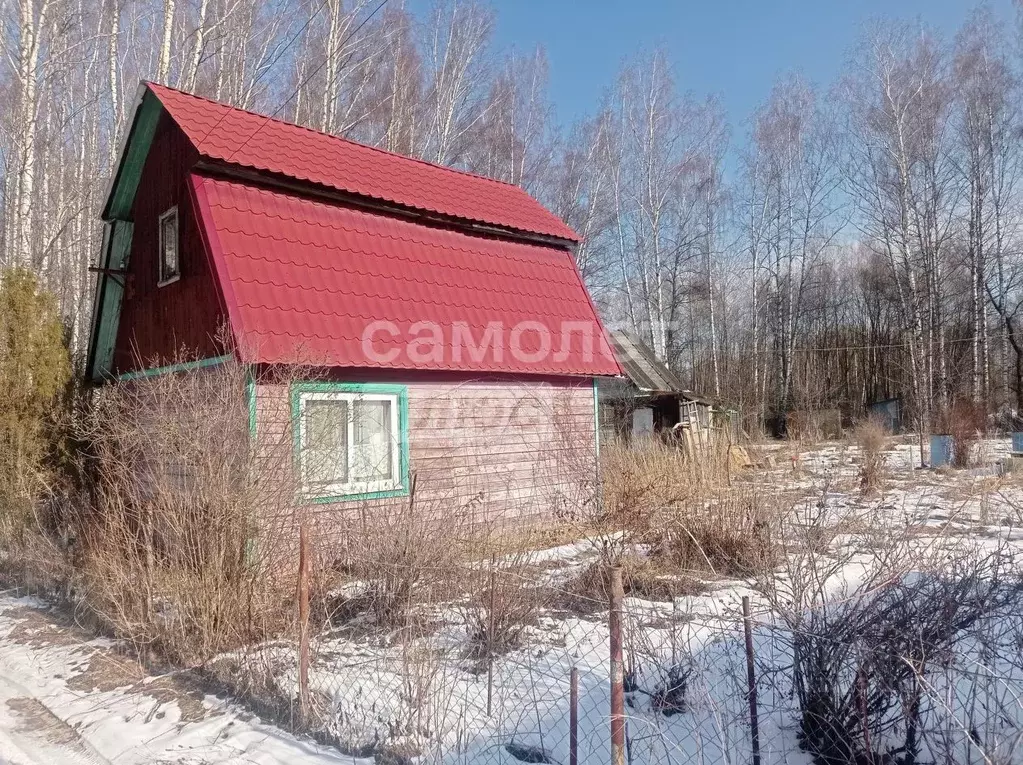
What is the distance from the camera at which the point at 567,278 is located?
401 inches

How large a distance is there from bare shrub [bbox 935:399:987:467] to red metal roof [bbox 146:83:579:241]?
9.55 meters

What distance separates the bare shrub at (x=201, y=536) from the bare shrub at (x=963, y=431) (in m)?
14.0

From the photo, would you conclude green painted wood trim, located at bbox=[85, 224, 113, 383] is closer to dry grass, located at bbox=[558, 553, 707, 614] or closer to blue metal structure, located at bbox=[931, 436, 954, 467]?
dry grass, located at bbox=[558, 553, 707, 614]

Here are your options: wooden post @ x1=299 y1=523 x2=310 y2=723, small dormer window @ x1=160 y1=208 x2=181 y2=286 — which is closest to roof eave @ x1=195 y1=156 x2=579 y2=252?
small dormer window @ x1=160 y1=208 x2=181 y2=286

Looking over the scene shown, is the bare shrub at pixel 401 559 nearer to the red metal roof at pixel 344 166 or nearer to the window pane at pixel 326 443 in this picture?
the window pane at pixel 326 443

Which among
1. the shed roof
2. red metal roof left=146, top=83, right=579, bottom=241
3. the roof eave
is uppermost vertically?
red metal roof left=146, top=83, right=579, bottom=241

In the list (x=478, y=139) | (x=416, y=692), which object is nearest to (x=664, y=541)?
(x=416, y=692)

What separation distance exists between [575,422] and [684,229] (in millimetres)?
19658

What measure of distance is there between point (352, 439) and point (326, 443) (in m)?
0.93

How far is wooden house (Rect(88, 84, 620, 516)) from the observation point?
6.66 metres

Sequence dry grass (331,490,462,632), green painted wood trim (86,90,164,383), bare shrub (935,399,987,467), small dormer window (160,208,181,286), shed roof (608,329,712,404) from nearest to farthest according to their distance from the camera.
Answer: dry grass (331,490,462,632) < small dormer window (160,208,181,286) < green painted wood trim (86,90,164,383) < bare shrub (935,399,987,467) < shed roof (608,329,712,404)

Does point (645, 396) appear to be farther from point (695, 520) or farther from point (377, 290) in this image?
point (695, 520)

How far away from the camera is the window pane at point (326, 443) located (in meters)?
5.47

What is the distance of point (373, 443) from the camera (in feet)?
24.0
